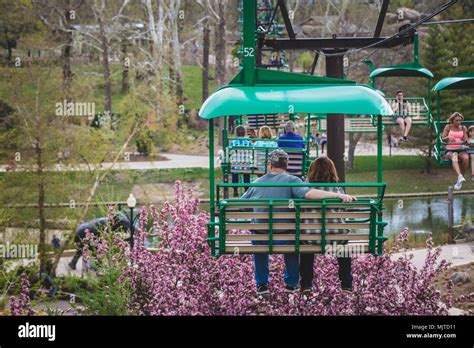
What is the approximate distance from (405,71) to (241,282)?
7582 mm

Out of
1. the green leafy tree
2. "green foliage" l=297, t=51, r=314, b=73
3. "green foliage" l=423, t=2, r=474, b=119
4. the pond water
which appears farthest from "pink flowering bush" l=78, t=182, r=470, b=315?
"green foliage" l=297, t=51, r=314, b=73

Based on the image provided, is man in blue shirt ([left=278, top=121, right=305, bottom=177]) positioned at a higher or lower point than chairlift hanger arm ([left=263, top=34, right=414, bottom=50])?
lower

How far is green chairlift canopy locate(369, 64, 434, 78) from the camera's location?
18250 millimetres

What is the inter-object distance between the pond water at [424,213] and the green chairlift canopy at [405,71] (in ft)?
52.1

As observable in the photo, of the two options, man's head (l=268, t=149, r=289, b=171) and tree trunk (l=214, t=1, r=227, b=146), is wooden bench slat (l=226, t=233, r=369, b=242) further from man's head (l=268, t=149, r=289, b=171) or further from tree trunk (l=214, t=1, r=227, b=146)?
tree trunk (l=214, t=1, r=227, b=146)

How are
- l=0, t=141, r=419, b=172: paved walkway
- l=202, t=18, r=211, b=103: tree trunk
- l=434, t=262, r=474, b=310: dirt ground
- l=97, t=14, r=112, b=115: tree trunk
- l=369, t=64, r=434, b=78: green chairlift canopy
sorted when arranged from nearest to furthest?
l=369, t=64, r=434, b=78: green chairlift canopy → l=434, t=262, r=474, b=310: dirt ground → l=0, t=141, r=419, b=172: paved walkway → l=97, t=14, r=112, b=115: tree trunk → l=202, t=18, r=211, b=103: tree trunk

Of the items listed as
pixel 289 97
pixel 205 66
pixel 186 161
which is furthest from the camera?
pixel 205 66

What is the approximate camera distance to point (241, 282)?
12727 millimetres

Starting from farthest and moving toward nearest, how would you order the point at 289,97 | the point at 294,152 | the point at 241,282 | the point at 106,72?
the point at 106,72
the point at 294,152
the point at 241,282
the point at 289,97

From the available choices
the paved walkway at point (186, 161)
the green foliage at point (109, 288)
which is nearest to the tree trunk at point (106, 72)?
the paved walkway at point (186, 161)

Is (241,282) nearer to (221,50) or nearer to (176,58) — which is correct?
(221,50)

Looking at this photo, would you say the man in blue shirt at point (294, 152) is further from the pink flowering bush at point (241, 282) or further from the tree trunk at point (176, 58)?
the tree trunk at point (176, 58)

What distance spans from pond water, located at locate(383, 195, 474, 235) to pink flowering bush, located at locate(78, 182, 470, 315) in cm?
2119

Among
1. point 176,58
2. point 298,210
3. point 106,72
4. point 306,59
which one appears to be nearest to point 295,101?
point 298,210
